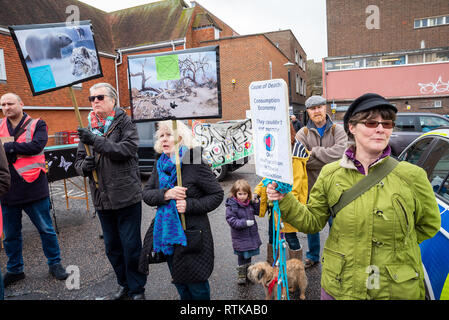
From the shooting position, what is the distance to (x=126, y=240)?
9.86 ft

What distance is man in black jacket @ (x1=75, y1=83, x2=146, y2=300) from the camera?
2.92 meters

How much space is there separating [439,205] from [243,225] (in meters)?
1.81

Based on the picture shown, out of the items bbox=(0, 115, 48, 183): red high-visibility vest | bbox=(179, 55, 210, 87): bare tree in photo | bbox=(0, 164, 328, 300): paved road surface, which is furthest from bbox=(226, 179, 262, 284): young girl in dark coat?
bbox=(0, 115, 48, 183): red high-visibility vest

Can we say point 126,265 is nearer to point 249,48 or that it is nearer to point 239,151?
point 239,151

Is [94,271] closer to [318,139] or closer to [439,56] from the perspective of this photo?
[318,139]

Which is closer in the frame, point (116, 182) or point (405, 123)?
point (116, 182)

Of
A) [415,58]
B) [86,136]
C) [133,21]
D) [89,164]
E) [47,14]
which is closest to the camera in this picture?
[86,136]

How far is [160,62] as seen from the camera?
98.8 inches

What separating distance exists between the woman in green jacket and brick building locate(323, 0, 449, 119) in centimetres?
1816

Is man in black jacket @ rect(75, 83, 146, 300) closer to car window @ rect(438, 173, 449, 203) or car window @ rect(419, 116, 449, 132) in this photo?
car window @ rect(438, 173, 449, 203)

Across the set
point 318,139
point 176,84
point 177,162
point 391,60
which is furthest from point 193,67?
point 391,60

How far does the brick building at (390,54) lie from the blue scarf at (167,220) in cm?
1812
